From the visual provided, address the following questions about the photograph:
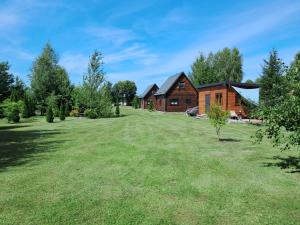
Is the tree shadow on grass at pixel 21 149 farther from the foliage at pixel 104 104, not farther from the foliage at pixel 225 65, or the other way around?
the foliage at pixel 225 65

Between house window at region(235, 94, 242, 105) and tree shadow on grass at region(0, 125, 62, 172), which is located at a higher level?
house window at region(235, 94, 242, 105)

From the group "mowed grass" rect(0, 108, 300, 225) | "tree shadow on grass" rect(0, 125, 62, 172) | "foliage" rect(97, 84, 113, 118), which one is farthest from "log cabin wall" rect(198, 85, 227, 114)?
"tree shadow on grass" rect(0, 125, 62, 172)

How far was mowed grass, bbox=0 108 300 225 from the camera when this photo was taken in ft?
21.5

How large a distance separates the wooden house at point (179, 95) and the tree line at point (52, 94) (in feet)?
32.0

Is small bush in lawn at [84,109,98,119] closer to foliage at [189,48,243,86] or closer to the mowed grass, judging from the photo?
the mowed grass

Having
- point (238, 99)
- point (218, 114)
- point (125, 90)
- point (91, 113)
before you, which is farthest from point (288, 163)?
point (125, 90)

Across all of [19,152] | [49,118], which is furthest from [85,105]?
[19,152]

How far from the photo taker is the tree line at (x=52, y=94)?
128 feet

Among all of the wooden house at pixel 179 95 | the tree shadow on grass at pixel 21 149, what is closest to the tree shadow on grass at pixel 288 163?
the tree shadow on grass at pixel 21 149

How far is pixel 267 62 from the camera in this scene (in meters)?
27.6

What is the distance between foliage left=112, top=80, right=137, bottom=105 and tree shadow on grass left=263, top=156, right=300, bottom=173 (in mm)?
102378

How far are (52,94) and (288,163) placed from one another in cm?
4187

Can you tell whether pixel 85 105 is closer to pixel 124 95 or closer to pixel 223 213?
pixel 223 213

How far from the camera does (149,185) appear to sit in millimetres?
8602
